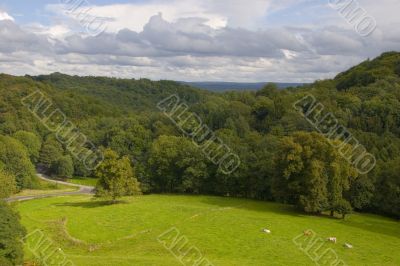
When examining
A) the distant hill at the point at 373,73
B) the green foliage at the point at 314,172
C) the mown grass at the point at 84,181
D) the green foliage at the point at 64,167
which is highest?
the distant hill at the point at 373,73

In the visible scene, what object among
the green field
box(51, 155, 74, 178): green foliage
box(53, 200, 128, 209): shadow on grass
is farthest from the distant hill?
box(53, 200, 128, 209): shadow on grass

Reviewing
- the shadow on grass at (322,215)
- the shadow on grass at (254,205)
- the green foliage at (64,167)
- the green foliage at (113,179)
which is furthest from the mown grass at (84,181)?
the shadow on grass at (322,215)

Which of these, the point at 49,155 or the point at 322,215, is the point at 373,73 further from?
the point at 49,155

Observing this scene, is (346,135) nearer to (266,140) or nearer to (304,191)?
(266,140)

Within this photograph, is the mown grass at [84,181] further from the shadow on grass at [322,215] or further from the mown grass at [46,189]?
the shadow on grass at [322,215]

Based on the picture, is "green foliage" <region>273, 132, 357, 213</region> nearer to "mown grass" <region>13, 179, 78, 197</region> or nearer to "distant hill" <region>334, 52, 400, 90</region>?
"mown grass" <region>13, 179, 78, 197</region>

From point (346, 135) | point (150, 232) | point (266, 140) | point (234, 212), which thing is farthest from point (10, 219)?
point (346, 135)
